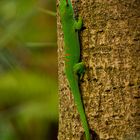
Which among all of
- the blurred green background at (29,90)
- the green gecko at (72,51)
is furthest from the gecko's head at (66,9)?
the blurred green background at (29,90)

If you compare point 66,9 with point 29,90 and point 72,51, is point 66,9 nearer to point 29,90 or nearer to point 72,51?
point 72,51

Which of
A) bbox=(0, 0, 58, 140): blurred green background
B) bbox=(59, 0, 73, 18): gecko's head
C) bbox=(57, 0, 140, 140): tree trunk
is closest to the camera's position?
bbox=(57, 0, 140, 140): tree trunk

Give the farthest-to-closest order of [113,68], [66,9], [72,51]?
[66,9] → [72,51] → [113,68]

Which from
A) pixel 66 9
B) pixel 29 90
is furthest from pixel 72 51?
pixel 29 90

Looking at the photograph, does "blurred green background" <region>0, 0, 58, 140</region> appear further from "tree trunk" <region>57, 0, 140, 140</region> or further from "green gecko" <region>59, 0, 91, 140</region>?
"tree trunk" <region>57, 0, 140, 140</region>

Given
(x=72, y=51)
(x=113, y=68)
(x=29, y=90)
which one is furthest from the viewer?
(x=29, y=90)


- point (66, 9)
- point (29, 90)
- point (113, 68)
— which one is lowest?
point (29, 90)

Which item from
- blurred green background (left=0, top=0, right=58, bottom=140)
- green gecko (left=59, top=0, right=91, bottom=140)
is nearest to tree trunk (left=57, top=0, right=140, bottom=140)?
green gecko (left=59, top=0, right=91, bottom=140)

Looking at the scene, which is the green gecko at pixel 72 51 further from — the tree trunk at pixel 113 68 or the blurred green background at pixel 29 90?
the blurred green background at pixel 29 90
